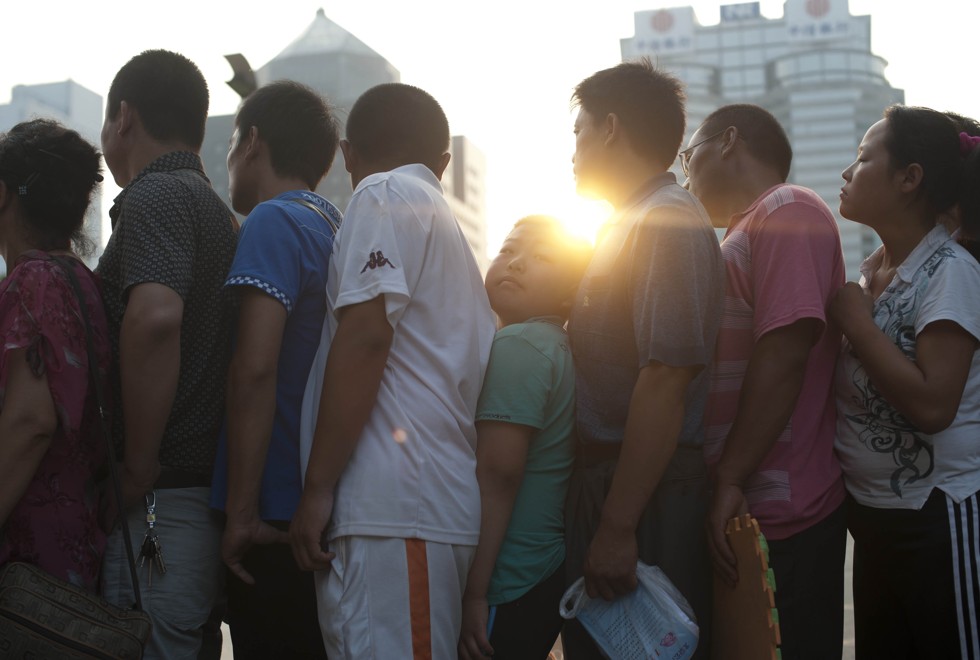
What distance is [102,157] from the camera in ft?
9.11

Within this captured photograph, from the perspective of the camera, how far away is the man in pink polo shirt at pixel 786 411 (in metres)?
2.48

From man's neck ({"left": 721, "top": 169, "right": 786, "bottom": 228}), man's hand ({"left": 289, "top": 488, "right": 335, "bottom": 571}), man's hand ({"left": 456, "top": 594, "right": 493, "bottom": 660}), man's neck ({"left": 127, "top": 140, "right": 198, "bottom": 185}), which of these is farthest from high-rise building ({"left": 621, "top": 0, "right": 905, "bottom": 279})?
man's hand ({"left": 289, "top": 488, "right": 335, "bottom": 571})

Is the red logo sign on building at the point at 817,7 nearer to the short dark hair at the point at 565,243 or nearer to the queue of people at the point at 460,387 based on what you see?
the queue of people at the point at 460,387

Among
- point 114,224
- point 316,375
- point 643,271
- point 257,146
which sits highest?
point 257,146

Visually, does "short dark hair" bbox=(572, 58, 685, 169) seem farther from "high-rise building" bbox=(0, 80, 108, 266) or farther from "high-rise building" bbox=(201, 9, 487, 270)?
"high-rise building" bbox=(0, 80, 108, 266)

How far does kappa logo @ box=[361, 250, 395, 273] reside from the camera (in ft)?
7.33

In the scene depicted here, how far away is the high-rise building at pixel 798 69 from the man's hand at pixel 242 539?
132 metres

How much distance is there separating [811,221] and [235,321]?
1.70m

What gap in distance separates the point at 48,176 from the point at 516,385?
4.84ft

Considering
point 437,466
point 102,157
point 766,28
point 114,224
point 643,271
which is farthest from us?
point 766,28

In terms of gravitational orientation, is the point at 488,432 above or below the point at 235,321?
below

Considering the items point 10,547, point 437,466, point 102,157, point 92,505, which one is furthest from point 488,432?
point 102,157

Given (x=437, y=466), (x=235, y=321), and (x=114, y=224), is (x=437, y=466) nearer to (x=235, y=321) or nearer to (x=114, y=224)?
(x=235, y=321)

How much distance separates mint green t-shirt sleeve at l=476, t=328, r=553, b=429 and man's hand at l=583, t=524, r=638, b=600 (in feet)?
1.15
